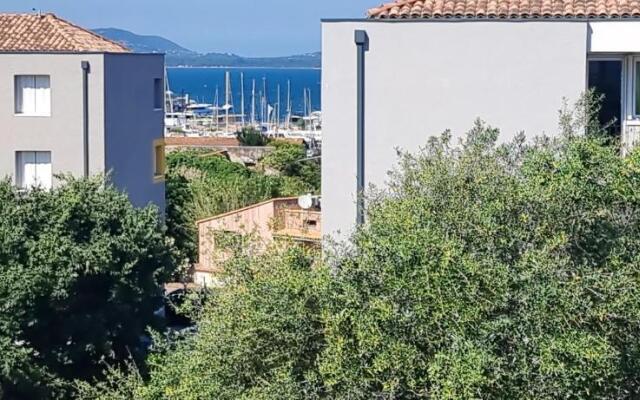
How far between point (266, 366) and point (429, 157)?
399 cm

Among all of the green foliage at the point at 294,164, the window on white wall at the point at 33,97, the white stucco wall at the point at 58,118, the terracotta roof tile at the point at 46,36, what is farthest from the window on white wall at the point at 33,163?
the green foliage at the point at 294,164

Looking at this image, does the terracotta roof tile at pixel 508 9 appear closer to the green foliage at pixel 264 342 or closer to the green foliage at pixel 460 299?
the green foliage at pixel 460 299

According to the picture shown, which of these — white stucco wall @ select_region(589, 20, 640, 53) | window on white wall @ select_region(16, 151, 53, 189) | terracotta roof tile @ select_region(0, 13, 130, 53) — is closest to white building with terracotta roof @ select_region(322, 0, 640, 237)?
white stucco wall @ select_region(589, 20, 640, 53)

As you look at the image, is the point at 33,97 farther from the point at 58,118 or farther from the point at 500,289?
the point at 500,289

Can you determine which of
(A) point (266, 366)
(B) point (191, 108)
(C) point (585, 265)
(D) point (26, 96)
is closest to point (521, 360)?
(C) point (585, 265)

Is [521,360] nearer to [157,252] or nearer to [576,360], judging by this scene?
[576,360]

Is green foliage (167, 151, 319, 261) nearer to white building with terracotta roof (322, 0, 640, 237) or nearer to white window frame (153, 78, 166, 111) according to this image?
white window frame (153, 78, 166, 111)

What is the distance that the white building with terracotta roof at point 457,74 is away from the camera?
2089 centimetres

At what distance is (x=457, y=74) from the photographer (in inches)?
840

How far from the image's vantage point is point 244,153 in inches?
3209

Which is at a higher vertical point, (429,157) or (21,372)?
(429,157)

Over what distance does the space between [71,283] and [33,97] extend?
16.4m

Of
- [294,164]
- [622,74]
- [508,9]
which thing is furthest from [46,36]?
[294,164]

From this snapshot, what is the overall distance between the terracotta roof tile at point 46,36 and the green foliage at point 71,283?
529 inches
